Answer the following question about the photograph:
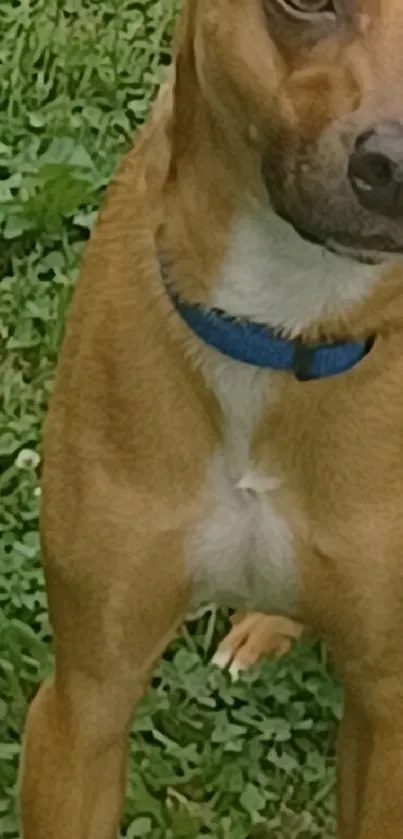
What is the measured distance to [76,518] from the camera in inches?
68.4

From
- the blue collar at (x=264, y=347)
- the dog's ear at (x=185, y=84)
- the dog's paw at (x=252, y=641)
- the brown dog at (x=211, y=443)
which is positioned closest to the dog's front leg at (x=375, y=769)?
the brown dog at (x=211, y=443)

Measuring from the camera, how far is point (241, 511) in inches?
68.5

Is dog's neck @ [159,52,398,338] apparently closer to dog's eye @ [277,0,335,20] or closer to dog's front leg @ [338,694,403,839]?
dog's eye @ [277,0,335,20]

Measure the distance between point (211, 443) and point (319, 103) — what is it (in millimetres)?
403

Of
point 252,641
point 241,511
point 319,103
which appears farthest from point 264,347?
point 252,641

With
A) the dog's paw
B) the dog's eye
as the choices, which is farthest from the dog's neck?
the dog's paw

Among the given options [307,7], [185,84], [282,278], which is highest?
[307,7]

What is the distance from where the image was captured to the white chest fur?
5.37 ft

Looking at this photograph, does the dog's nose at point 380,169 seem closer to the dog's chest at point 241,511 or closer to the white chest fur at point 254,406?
the white chest fur at point 254,406

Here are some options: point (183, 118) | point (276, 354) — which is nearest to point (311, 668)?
point (276, 354)

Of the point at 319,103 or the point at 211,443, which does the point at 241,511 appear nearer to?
the point at 211,443

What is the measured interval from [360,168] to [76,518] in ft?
1.66

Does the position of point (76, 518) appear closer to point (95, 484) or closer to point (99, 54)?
point (95, 484)

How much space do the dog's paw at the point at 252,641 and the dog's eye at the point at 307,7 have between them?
3.52 feet
